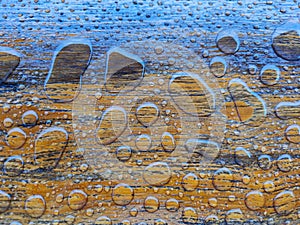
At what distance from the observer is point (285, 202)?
24.0 inches

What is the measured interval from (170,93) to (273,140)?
26cm

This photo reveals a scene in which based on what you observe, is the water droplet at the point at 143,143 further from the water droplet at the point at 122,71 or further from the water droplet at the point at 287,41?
the water droplet at the point at 287,41

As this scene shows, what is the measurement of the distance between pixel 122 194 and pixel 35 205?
0.62ft

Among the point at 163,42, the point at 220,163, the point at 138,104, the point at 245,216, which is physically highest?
the point at 163,42

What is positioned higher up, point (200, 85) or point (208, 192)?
point (200, 85)

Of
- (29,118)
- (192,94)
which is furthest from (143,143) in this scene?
(29,118)

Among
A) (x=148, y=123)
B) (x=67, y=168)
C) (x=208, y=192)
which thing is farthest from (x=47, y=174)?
(x=208, y=192)

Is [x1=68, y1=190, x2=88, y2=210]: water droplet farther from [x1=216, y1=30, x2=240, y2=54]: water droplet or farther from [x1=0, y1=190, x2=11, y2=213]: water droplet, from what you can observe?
[x1=216, y1=30, x2=240, y2=54]: water droplet

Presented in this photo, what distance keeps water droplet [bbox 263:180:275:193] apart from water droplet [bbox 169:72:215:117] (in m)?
0.20

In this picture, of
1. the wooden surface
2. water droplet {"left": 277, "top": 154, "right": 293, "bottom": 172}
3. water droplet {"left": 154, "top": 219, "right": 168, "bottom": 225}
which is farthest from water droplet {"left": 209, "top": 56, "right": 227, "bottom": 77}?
water droplet {"left": 154, "top": 219, "right": 168, "bottom": 225}

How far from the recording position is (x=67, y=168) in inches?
23.5

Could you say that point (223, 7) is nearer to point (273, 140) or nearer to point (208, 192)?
point (273, 140)

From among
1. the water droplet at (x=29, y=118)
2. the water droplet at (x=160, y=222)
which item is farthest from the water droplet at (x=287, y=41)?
the water droplet at (x=29, y=118)

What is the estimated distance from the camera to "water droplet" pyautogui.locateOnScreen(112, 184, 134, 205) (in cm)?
60
